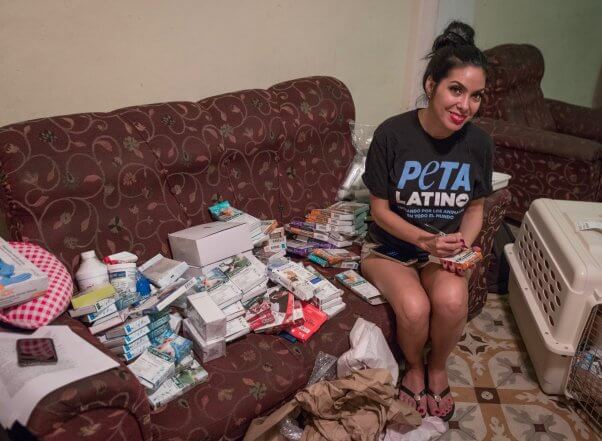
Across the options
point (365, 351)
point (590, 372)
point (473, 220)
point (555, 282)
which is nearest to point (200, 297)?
point (365, 351)

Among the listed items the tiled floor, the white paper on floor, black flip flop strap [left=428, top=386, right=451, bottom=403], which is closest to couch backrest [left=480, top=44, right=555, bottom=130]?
the tiled floor

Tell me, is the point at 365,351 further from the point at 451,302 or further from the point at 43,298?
the point at 43,298

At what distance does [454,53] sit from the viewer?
143 cm

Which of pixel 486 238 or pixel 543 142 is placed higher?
pixel 543 142

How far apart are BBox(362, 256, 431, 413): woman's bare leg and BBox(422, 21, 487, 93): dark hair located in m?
0.68

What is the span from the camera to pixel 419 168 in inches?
61.4

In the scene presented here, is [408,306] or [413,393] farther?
[413,393]

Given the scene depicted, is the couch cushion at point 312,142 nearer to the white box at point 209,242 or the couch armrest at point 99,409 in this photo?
the white box at point 209,242

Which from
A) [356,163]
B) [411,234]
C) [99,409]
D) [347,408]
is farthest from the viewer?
[356,163]

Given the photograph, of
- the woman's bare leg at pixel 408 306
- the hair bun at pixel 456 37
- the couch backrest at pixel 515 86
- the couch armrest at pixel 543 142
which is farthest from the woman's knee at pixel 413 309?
the couch backrest at pixel 515 86

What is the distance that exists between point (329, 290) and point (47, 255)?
906mm

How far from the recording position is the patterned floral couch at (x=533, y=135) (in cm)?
255

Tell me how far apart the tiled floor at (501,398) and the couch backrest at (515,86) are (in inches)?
62.5

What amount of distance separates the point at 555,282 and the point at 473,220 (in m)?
0.35
